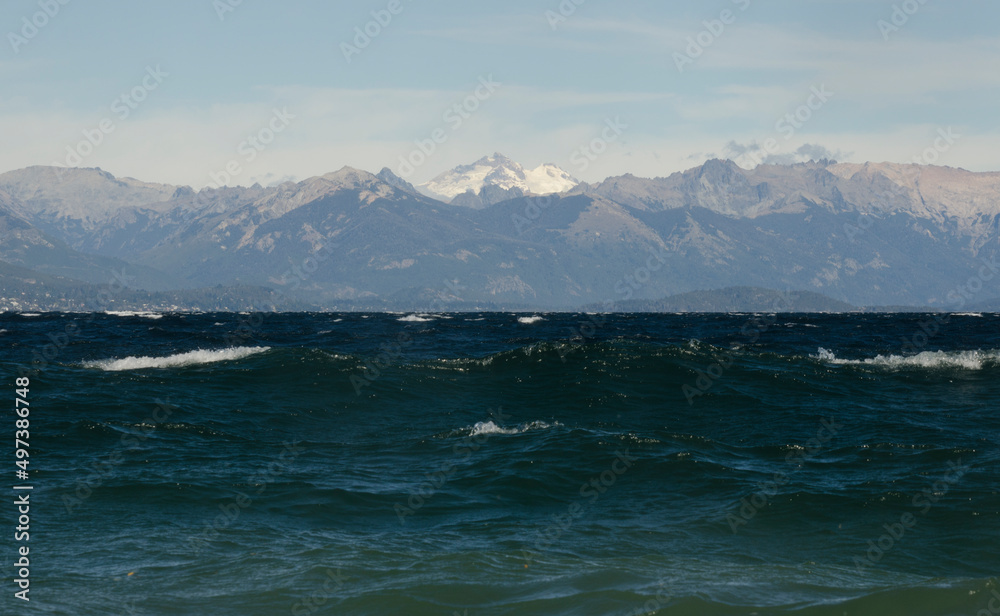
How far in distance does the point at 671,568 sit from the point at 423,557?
4323 millimetres

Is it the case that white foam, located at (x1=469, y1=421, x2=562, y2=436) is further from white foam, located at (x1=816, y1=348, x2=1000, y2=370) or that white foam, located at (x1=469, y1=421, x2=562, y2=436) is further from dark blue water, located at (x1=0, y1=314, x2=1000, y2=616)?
white foam, located at (x1=816, y1=348, x2=1000, y2=370)

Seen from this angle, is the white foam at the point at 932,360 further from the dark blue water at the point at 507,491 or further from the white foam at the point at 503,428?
the white foam at the point at 503,428

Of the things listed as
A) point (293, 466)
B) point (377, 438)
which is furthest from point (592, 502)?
point (377, 438)

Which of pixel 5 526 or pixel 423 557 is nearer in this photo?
pixel 423 557

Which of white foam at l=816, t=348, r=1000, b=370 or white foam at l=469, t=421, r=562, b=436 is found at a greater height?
white foam at l=816, t=348, r=1000, b=370

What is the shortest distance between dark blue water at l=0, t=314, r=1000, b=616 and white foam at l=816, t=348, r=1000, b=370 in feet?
18.0

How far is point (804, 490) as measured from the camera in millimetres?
18875

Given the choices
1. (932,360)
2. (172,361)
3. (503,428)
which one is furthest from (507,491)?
(932,360)

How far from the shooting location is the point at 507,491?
19234 millimetres

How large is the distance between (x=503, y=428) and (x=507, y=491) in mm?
7619

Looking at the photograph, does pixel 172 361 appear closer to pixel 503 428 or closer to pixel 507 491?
pixel 503 428

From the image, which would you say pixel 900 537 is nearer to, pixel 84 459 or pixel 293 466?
pixel 293 466

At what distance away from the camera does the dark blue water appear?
40.1 ft

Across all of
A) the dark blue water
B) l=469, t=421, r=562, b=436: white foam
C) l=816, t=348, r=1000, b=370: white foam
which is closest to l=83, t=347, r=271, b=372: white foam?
the dark blue water
